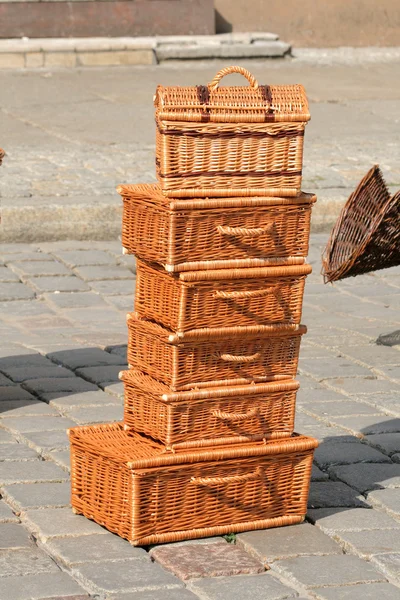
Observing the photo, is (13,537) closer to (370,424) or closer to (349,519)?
(349,519)

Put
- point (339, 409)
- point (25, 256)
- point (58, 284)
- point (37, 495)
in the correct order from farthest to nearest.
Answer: point (25, 256) → point (58, 284) → point (339, 409) → point (37, 495)

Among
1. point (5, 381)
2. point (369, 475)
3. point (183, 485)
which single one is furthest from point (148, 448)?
point (5, 381)

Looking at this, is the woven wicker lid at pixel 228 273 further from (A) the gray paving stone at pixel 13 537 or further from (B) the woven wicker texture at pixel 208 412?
(A) the gray paving stone at pixel 13 537

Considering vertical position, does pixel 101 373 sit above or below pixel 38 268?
below

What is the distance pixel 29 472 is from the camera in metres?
4.98

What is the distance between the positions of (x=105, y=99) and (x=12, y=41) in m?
2.73

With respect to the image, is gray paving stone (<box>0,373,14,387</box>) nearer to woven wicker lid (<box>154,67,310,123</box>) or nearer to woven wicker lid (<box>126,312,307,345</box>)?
woven wicker lid (<box>126,312,307,345</box>)

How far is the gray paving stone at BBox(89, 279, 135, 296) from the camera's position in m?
8.08

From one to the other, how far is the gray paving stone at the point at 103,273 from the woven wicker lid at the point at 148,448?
367 centimetres

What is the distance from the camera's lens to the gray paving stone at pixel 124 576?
3970mm

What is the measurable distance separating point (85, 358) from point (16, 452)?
1490 mm

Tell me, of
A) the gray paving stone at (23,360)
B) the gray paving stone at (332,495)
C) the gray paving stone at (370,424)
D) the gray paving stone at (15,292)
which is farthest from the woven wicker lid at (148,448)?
the gray paving stone at (15,292)

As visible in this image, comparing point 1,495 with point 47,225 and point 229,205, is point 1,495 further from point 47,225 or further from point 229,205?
point 47,225

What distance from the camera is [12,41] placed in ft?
54.1
